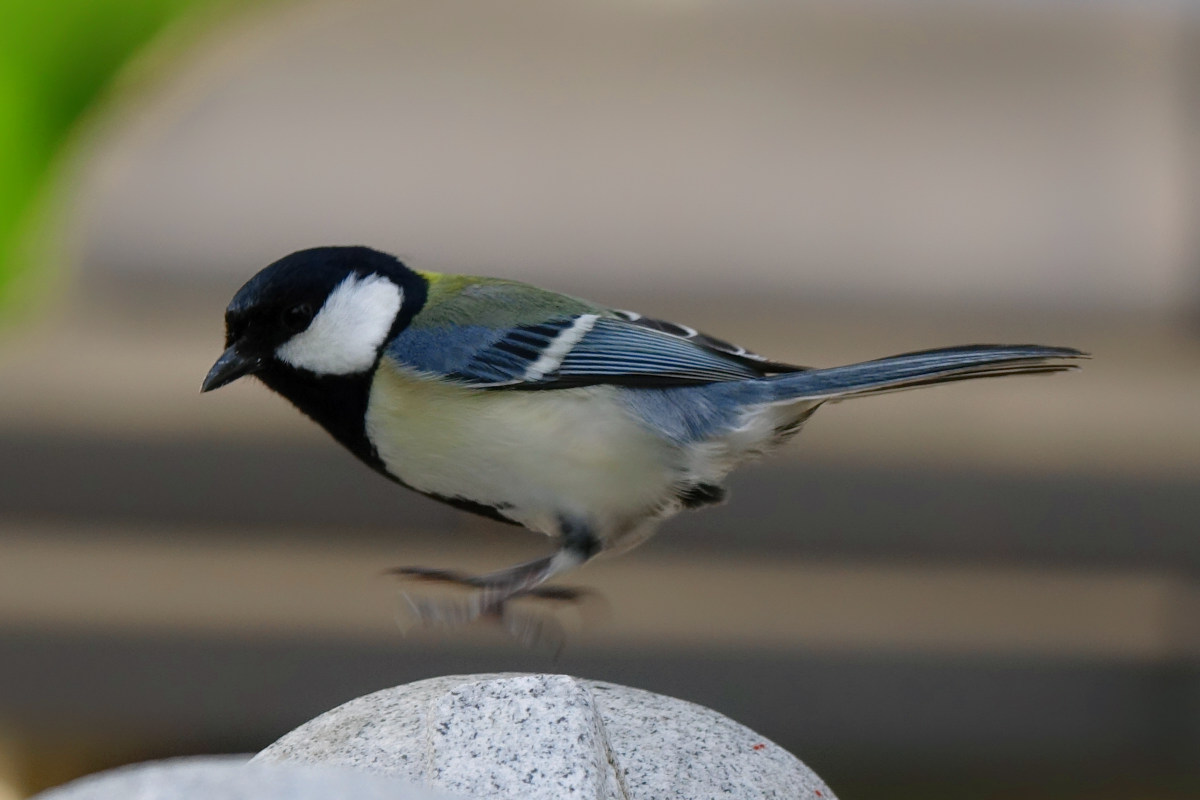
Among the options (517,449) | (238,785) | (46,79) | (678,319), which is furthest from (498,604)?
(46,79)

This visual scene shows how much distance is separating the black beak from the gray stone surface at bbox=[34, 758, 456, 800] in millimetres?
465

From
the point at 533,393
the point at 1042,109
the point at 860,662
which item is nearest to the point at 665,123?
the point at 1042,109

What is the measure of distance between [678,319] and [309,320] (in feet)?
5.26

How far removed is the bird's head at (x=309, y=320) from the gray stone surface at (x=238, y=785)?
0.46 meters

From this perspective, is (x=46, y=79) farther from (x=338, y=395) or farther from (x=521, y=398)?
(x=521, y=398)

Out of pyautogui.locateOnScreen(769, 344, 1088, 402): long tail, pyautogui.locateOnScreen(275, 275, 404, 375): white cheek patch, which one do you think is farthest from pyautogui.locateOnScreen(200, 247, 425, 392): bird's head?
pyautogui.locateOnScreen(769, 344, 1088, 402): long tail

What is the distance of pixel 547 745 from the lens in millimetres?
1167

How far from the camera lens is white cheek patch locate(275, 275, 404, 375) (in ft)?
4.43

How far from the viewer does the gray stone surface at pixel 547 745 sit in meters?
1.16

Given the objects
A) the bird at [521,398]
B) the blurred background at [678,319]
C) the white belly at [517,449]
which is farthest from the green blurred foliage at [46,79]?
the white belly at [517,449]

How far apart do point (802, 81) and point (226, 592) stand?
1805 mm

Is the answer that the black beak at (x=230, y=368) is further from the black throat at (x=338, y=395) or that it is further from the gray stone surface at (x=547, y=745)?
the gray stone surface at (x=547, y=745)

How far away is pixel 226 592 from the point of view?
3.12 metres

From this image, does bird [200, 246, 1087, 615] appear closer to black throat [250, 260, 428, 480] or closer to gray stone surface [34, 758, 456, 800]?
black throat [250, 260, 428, 480]
